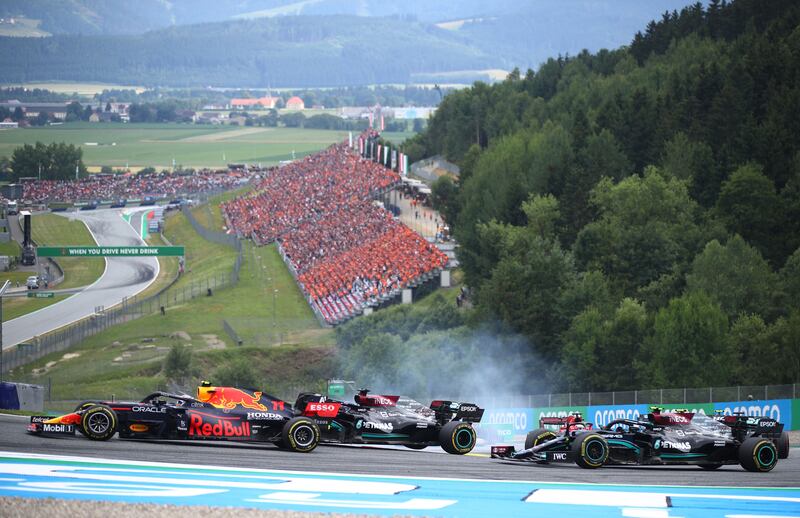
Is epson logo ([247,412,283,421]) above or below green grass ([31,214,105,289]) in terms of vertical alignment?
above

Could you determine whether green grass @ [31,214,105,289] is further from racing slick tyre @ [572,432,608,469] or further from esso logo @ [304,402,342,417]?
racing slick tyre @ [572,432,608,469]

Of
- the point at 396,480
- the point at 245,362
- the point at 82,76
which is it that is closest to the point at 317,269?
the point at 245,362

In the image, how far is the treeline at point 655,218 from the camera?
213 feet

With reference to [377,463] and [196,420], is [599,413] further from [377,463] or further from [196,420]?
[196,420]

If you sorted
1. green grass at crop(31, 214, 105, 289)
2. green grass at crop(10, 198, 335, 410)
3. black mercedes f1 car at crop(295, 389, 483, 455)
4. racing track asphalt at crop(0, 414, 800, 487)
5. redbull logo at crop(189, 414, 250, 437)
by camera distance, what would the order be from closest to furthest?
racing track asphalt at crop(0, 414, 800, 487), redbull logo at crop(189, 414, 250, 437), black mercedes f1 car at crop(295, 389, 483, 455), green grass at crop(10, 198, 335, 410), green grass at crop(31, 214, 105, 289)

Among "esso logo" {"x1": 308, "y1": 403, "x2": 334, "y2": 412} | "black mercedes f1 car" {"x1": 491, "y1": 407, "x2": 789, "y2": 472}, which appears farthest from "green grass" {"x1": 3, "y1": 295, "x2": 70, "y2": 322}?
"black mercedes f1 car" {"x1": 491, "y1": 407, "x2": 789, "y2": 472}

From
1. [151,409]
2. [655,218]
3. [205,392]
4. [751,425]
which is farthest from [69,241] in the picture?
[751,425]

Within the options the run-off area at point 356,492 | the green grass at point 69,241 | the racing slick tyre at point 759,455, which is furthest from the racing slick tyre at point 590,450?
the green grass at point 69,241

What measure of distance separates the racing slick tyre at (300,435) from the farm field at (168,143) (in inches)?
2160

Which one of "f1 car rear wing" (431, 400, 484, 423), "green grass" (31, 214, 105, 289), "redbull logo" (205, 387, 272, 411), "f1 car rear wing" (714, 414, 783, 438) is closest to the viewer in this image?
"redbull logo" (205, 387, 272, 411)

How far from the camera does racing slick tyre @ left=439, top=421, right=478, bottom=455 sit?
31703 mm

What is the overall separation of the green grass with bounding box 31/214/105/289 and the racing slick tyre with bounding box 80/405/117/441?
46.3 metres

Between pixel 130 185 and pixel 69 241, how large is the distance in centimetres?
3101

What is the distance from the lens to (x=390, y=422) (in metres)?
31.8
